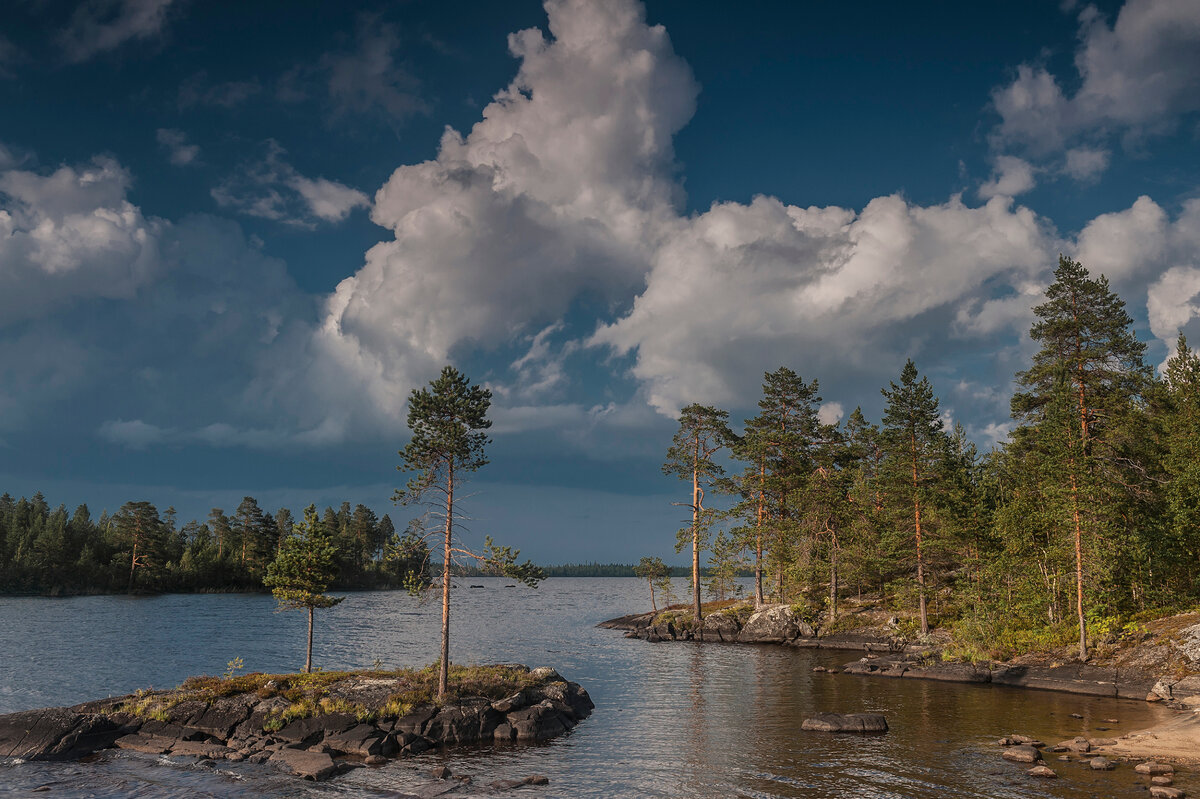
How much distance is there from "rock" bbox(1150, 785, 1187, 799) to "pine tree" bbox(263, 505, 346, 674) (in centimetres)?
4503

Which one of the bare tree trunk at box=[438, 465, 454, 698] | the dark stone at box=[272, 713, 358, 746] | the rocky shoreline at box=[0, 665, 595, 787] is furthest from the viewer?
the bare tree trunk at box=[438, 465, 454, 698]

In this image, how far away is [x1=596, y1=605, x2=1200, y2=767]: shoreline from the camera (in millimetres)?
31000

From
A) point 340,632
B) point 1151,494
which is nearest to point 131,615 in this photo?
point 340,632

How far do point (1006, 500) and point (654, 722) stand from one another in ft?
157

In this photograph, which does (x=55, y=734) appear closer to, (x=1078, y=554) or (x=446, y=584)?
(x=446, y=584)

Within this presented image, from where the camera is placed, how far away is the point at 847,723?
36.8 meters

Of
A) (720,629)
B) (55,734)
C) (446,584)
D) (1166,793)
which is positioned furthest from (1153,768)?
(720,629)

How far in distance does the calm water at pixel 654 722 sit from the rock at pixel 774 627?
637cm

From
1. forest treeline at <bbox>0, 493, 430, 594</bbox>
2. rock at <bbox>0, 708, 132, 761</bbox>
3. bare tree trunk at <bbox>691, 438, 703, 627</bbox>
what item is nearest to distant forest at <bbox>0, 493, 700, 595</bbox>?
forest treeline at <bbox>0, 493, 430, 594</bbox>

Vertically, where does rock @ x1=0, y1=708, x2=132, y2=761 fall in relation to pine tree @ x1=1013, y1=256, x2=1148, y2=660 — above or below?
below

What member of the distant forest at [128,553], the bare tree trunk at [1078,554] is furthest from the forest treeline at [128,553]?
the bare tree trunk at [1078,554]

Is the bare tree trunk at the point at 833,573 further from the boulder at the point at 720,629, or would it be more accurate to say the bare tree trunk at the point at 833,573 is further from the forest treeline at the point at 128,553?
the forest treeline at the point at 128,553

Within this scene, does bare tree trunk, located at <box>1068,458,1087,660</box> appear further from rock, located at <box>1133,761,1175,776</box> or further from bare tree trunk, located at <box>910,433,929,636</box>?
rock, located at <box>1133,761,1175,776</box>

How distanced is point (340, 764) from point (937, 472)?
5829cm
